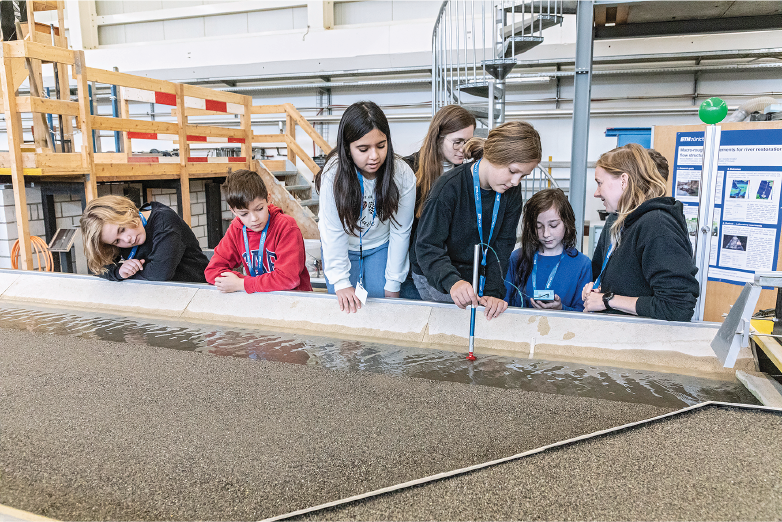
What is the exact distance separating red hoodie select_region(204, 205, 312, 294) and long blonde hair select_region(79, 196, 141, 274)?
366 mm

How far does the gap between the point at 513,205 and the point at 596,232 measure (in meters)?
2.62

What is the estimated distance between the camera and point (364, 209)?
168cm

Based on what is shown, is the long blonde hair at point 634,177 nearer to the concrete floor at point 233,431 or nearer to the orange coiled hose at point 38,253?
the concrete floor at point 233,431

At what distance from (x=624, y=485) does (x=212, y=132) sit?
4071mm

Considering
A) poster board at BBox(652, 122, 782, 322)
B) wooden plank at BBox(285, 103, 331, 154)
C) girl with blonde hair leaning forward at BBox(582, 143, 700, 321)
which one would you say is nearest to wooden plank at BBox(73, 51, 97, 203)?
wooden plank at BBox(285, 103, 331, 154)

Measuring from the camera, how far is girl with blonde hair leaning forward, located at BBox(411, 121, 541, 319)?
1432 millimetres

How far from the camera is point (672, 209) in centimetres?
146

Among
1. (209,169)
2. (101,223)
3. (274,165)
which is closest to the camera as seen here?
(101,223)

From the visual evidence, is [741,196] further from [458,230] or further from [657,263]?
[458,230]

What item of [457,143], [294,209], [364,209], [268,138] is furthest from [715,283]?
[268,138]

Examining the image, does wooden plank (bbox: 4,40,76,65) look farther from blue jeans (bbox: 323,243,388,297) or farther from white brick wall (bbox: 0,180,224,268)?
blue jeans (bbox: 323,243,388,297)

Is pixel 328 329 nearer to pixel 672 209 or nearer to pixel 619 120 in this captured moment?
pixel 672 209

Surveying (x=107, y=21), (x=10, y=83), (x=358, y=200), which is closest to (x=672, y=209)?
(x=358, y=200)

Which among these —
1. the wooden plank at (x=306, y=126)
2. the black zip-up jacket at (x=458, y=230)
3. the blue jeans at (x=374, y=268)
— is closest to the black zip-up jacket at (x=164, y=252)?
the blue jeans at (x=374, y=268)
